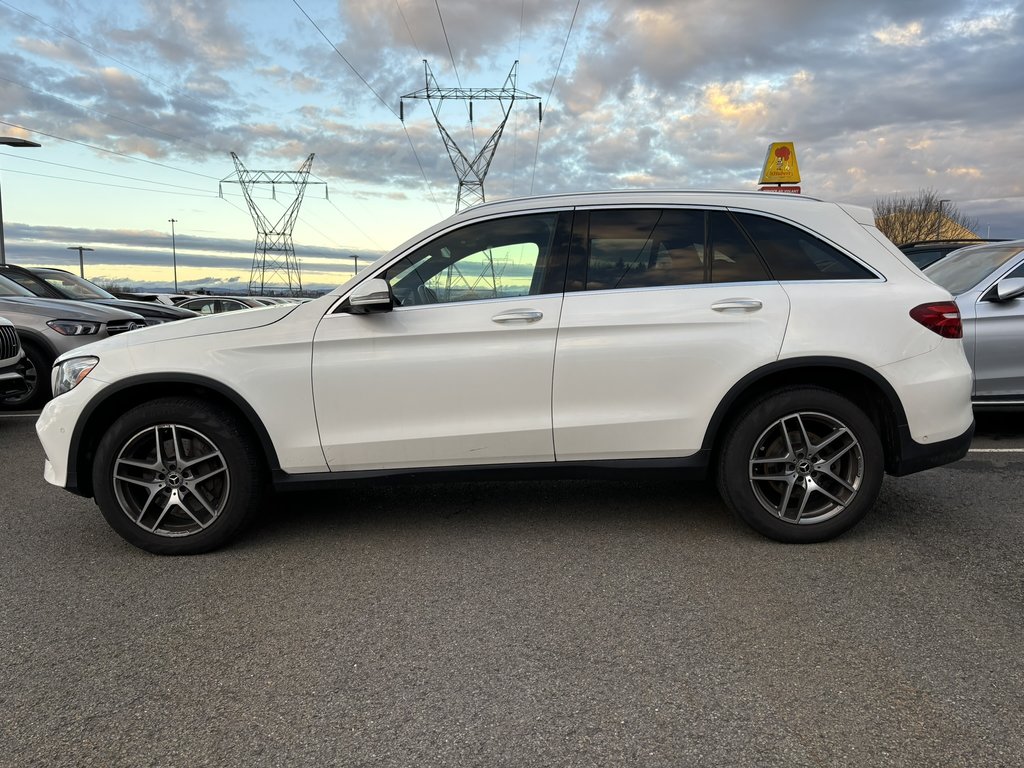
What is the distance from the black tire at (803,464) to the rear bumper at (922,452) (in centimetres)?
13

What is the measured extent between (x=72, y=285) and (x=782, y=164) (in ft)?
40.8

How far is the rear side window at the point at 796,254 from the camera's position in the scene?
3811 mm

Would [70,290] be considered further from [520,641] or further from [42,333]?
[520,641]

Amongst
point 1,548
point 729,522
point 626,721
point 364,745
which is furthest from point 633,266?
point 1,548

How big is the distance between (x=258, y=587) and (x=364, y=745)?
4.54 ft

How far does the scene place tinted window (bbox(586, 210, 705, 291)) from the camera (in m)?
3.83

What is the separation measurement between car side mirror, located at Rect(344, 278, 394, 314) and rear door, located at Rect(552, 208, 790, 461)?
0.89 m

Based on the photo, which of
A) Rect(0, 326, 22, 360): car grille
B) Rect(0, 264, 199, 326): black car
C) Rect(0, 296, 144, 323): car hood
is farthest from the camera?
Rect(0, 264, 199, 326): black car

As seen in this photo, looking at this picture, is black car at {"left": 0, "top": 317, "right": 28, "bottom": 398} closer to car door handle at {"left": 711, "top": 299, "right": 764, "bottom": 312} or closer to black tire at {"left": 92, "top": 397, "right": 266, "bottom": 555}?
black tire at {"left": 92, "top": 397, "right": 266, "bottom": 555}

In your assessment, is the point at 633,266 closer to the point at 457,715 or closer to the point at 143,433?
the point at 457,715

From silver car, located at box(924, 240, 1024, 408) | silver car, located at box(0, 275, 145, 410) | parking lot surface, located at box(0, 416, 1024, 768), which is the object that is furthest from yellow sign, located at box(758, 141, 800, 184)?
silver car, located at box(0, 275, 145, 410)

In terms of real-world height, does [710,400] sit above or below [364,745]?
above

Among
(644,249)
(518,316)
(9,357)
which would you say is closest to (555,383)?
(518,316)

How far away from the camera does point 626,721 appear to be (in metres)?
2.32
